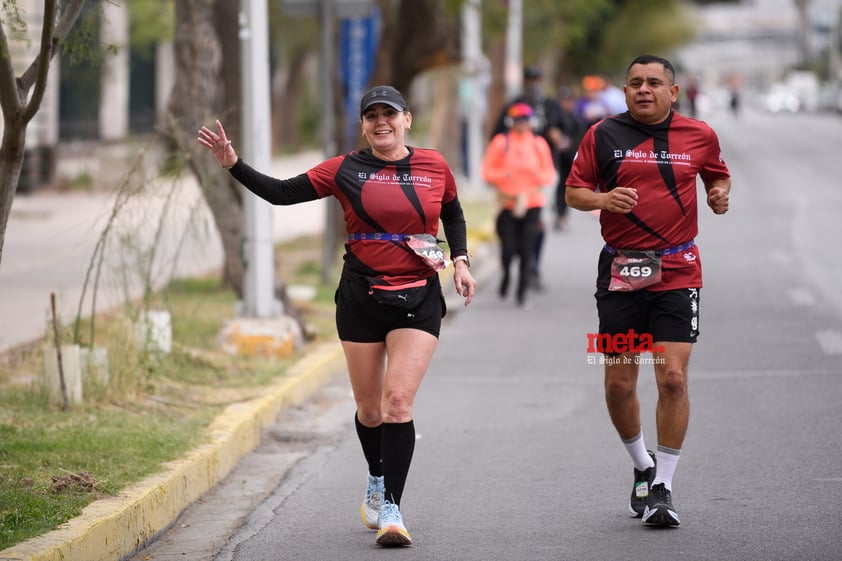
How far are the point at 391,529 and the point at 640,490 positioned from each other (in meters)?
1.21

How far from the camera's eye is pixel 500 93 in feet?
104

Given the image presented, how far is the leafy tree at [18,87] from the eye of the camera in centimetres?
626

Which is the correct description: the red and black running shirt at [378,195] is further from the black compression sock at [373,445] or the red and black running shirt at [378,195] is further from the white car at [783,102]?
the white car at [783,102]

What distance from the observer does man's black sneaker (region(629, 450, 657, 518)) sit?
6480mm

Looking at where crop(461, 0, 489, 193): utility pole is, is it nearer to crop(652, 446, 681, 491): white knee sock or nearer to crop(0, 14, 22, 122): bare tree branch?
crop(0, 14, 22, 122): bare tree branch

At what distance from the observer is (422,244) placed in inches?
243

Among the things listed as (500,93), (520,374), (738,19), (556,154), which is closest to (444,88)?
(500,93)

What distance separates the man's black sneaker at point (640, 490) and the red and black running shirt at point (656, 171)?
2.83 feet

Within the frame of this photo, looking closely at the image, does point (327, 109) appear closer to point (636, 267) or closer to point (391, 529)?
point (636, 267)

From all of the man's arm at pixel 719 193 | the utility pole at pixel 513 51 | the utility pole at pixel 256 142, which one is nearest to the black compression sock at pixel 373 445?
the man's arm at pixel 719 193

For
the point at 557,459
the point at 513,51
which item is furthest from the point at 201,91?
the point at 513,51

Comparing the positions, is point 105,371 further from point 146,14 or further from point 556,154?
point 146,14

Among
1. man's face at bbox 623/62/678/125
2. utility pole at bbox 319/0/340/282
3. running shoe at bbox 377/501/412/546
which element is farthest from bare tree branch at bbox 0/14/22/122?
utility pole at bbox 319/0/340/282

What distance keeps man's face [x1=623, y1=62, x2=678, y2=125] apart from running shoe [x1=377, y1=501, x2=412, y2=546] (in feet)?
6.72
